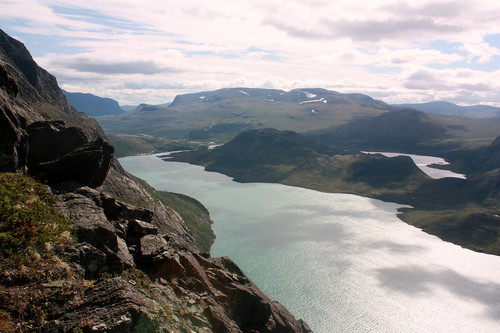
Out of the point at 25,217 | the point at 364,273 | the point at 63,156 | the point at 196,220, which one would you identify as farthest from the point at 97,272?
the point at 196,220

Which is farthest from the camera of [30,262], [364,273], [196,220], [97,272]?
[196,220]

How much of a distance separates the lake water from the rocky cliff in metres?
62.9

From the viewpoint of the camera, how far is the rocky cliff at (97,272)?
16188 millimetres

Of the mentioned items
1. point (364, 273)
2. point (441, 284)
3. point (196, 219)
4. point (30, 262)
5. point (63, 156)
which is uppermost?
point (63, 156)

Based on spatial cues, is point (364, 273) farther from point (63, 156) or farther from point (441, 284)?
point (63, 156)

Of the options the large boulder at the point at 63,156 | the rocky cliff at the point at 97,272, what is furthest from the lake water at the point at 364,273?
the large boulder at the point at 63,156

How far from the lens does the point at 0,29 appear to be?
16188 centimetres

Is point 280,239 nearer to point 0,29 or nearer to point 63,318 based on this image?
point 63,318

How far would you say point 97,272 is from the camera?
20297 mm

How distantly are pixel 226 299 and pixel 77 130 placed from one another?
27.9 m

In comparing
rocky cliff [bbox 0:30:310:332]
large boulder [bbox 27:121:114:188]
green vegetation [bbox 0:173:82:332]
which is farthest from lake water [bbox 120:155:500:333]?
green vegetation [bbox 0:173:82:332]

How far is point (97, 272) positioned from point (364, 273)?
121m

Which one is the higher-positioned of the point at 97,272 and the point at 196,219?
the point at 97,272

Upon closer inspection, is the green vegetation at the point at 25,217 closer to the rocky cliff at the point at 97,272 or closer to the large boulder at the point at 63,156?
the rocky cliff at the point at 97,272
